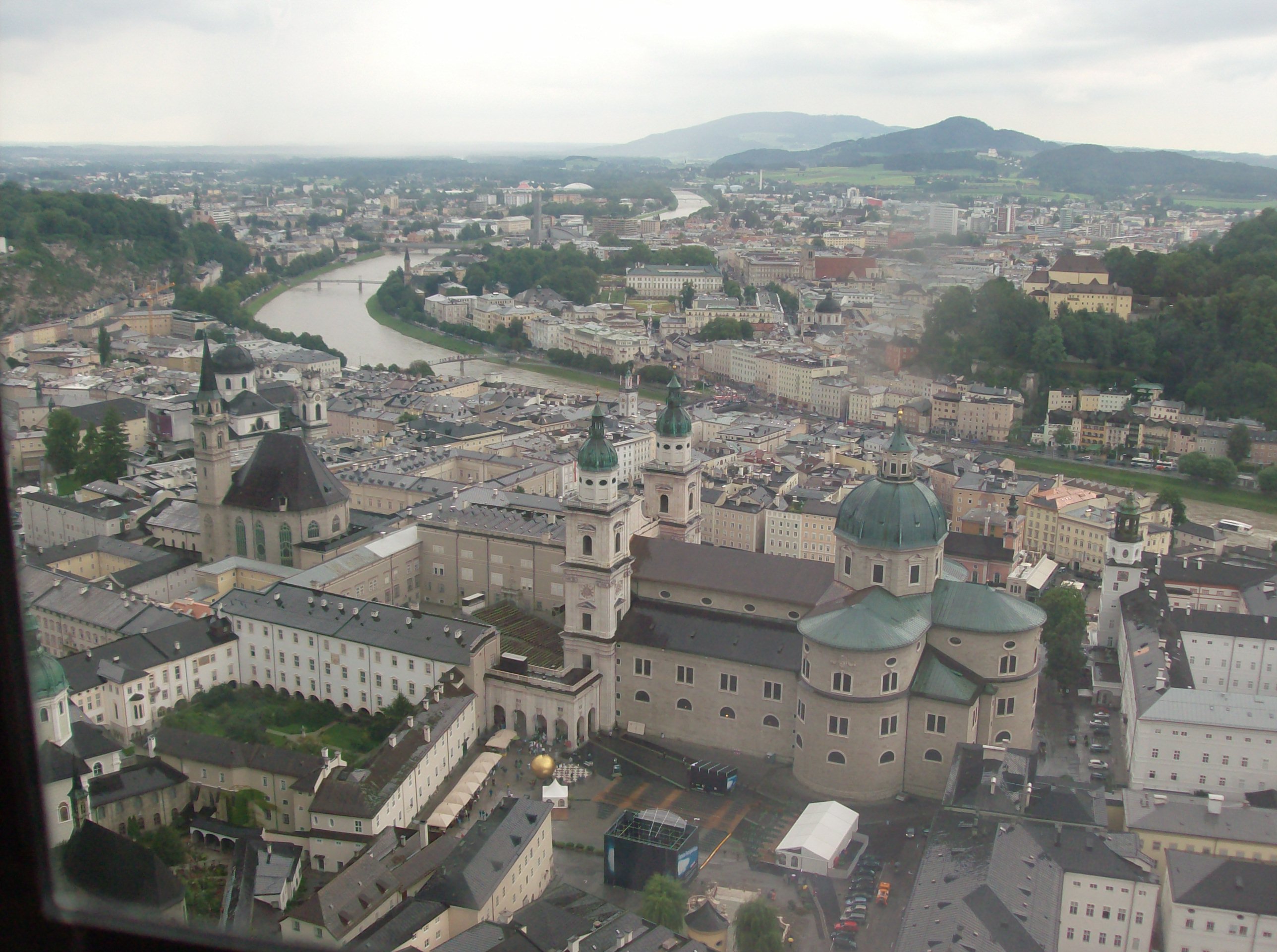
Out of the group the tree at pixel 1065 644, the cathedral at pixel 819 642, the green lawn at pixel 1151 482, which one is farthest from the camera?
the green lawn at pixel 1151 482

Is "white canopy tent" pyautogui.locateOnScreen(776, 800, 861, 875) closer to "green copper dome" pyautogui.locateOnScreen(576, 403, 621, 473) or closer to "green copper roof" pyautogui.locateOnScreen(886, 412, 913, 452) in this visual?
"green copper roof" pyautogui.locateOnScreen(886, 412, 913, 452)

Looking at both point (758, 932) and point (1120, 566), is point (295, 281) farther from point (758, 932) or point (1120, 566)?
point (758, 932)

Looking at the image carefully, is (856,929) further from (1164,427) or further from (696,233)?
(696,233)

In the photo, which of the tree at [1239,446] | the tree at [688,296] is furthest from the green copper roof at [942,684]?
the tree at [688,296]

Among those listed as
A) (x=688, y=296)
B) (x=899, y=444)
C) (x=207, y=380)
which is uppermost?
(x=899, y=444)

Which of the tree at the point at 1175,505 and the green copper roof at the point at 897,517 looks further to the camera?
the tree at the point at 1175,505

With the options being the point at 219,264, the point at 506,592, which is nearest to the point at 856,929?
the point at 506,592

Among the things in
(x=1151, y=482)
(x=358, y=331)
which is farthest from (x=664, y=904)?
(x=358, y=331)

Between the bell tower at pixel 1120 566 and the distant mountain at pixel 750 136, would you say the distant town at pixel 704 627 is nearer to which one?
the bell tower at pixel 1120 566
